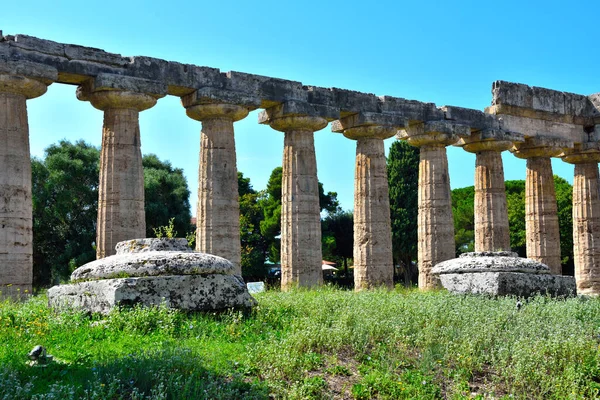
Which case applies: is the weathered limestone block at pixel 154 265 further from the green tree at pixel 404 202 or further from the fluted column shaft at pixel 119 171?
the green tree at pixel 404 202

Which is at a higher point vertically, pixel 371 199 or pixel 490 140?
pixel 490 140

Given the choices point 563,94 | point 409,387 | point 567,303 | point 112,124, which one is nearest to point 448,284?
point 567,303

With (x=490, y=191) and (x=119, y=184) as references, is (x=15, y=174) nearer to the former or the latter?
(x=119, y=184)

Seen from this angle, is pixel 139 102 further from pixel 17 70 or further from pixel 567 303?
pixel 567 303

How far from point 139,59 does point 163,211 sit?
22968 millimetres

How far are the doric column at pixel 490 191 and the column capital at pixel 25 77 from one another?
16.3m

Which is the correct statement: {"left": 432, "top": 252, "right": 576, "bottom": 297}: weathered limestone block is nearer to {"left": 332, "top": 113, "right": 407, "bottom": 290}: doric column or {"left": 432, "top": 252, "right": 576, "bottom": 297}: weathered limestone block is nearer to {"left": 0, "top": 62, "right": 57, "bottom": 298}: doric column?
{"left": 332, "top": 113, "right": 407, "bottom": 290}: doric column

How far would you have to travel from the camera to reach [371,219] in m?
25.1

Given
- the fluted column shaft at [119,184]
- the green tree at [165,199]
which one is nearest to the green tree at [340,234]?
the green tree at [165,199]

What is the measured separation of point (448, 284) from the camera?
1828 centimetres

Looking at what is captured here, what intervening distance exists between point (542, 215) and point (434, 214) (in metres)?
6.36

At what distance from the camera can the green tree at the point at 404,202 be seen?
169ft

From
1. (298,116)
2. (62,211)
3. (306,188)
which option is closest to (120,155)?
(298,116)

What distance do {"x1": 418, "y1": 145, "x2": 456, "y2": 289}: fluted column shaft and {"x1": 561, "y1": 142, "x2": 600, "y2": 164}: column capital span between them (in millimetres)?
7407
